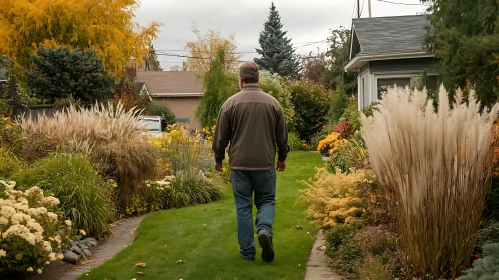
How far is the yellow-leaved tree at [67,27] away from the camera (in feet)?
75.7

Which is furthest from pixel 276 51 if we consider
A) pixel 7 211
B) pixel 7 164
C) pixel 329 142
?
pixel 7 211

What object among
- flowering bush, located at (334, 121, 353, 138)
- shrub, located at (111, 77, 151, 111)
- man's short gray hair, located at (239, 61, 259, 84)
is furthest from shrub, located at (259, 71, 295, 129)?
man's short gray hair, located at (239, 61, 259, 84)

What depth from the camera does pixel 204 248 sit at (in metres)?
6.50

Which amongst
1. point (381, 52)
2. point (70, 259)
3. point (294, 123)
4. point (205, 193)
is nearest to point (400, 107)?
point (70, 259)

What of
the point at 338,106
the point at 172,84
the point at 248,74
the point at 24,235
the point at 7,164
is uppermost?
the point at 172,84

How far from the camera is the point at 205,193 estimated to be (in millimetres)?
10156

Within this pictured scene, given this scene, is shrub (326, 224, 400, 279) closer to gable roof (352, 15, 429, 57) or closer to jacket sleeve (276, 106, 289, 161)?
jacket sleeve (276, 106, 289, 161)

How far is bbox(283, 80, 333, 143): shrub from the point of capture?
25.8 meters

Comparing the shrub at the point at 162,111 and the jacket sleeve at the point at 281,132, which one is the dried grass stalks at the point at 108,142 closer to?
the jacket sleeve at the point at 281,132

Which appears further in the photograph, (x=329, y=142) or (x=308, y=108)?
(x=308, y=108)

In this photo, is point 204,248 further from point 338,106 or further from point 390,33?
point 338,106

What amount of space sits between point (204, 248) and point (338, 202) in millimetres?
1575

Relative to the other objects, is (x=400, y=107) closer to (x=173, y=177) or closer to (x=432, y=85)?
(x=173, y=177)

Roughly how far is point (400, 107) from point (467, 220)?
3.15 feet
